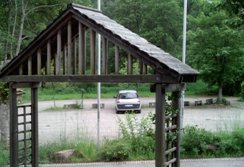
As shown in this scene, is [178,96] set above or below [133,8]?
below

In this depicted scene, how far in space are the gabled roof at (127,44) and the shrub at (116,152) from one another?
16.3 feet

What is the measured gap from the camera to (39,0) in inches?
534

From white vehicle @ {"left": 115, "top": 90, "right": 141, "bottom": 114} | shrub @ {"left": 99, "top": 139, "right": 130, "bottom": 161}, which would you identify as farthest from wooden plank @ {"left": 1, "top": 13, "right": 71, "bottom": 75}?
white vehicle @ {"left": 115, "top": 90, "right": 141, "bottom": 114}

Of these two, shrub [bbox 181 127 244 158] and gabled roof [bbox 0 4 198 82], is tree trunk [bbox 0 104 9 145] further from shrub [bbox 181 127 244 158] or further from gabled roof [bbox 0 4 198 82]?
gabled roof [bbox 0 4 198 82]

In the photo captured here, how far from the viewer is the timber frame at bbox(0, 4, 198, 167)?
6.02 meters

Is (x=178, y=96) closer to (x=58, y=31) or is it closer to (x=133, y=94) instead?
(x=58, y=31)

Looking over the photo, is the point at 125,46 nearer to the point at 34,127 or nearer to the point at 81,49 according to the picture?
the point at 81,49

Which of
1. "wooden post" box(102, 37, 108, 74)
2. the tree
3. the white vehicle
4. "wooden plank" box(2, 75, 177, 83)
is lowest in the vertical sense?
the white vehicle

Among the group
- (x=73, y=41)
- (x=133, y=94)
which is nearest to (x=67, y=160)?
(x=73, y=41)

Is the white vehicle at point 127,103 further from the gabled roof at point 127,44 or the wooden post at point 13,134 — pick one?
the gabled roof at point 127,44

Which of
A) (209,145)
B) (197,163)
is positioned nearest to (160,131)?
(197,163)

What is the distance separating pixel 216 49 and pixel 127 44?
82.0 ft

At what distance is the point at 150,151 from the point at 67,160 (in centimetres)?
236

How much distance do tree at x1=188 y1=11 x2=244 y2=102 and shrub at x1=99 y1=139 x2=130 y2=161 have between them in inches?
763
